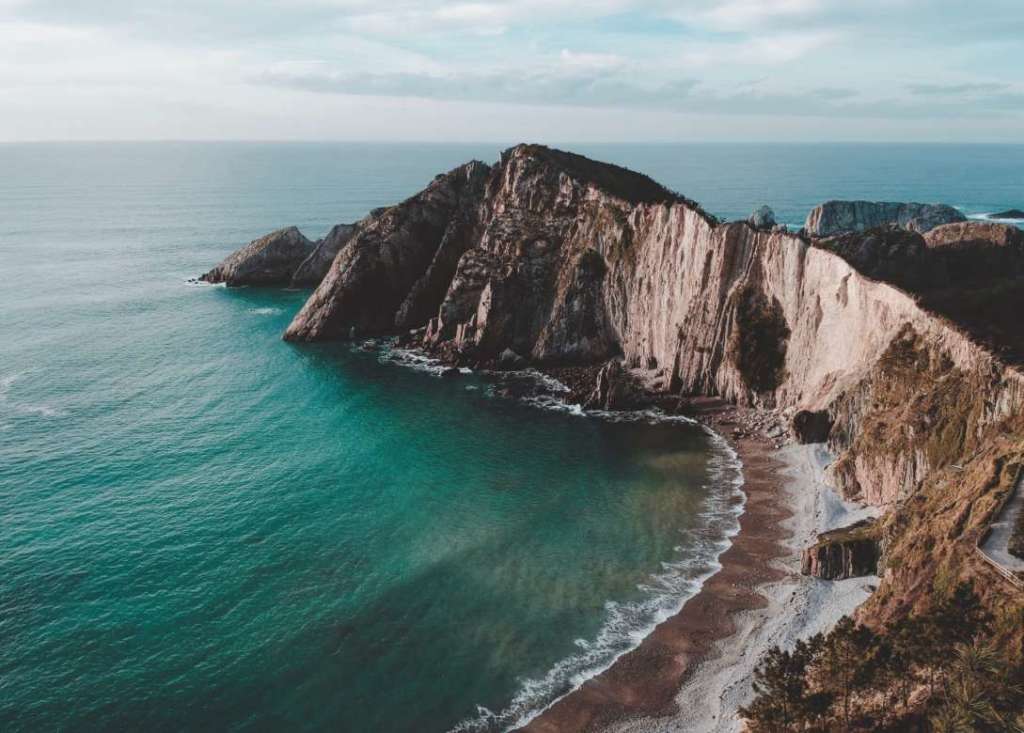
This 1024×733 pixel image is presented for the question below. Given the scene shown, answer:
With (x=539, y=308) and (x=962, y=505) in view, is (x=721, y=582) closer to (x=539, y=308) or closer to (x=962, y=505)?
(x=962, y=505)

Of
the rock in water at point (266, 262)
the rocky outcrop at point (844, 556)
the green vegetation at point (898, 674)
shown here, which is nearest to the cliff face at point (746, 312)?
the rocky outcrop at point (844, 556)

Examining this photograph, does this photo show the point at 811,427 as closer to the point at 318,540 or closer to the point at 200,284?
the point at 318,540

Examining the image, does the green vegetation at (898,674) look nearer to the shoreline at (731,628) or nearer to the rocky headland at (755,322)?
the rocky headland at (755,322)

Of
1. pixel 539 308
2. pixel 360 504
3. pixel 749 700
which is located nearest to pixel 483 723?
pixel 749 700

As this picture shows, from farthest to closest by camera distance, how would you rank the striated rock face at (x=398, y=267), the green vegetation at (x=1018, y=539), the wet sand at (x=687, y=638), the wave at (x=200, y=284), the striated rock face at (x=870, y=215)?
1. the striated rock face at (x=870, y=215)
2. the wave at (x=200, y=284)
3. the striated rock face at (x=398, y=267)
4. the wet sand at (x=687, y=638)
5. the green vegetation at (x=1018, y=539)

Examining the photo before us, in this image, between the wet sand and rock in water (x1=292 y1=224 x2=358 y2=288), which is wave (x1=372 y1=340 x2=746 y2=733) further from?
rock in water (x1=292 y1=224 x2=358 y2=288)

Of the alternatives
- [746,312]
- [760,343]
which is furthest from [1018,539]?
[746,312]
